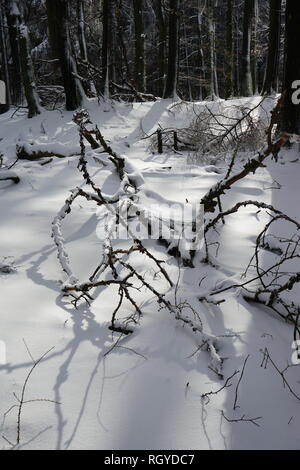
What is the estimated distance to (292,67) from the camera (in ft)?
20.1

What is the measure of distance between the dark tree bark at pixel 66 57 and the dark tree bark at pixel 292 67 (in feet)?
19.4

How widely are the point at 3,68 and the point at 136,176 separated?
47.7 feet

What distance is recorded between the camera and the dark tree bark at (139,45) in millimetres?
14742

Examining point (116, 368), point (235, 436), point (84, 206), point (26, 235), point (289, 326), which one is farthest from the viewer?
point (84, 206)

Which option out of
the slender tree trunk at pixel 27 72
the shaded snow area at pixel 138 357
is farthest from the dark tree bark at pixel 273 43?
the shaded snow area at pixel 138 357

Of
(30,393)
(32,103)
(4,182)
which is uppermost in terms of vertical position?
(32,103)

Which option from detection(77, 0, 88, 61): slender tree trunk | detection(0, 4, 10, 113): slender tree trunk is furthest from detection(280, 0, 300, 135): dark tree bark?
detection(0, 4, 10, 113): slender tree trunk

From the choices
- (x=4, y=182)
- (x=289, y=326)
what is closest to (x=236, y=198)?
(x=289, y=326)

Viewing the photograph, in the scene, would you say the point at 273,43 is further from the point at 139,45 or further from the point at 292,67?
the point at 292,67

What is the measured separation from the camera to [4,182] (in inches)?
182

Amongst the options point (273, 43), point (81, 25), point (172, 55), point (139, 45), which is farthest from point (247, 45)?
point (81, 25)

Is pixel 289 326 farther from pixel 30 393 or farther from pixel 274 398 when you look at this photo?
pixel 30 393

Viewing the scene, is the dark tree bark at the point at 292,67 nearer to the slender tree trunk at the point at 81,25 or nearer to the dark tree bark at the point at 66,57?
the dark tree bark at the point at 66,57

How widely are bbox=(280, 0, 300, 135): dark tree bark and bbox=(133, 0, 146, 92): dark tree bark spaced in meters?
9.04
